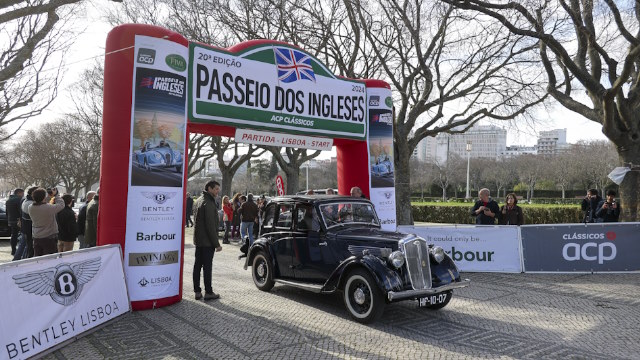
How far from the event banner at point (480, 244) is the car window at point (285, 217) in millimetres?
3239

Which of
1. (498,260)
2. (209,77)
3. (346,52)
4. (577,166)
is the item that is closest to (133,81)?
(209,77)

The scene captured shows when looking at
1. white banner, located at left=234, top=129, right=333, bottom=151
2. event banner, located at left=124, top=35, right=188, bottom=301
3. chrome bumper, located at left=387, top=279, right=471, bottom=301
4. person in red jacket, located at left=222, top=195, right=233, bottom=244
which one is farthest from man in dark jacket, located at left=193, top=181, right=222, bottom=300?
person in red jacket, located at left=222, top=195, right=233, bottom=244

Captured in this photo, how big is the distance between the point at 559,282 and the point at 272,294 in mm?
5983

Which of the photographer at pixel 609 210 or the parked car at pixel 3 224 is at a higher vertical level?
the photographer at pixel 609 210

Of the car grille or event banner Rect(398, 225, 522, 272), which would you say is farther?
event banner Rect(398, 225, 522, 272)

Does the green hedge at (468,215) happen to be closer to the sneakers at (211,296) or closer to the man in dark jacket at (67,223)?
the sneakers at (211,296)

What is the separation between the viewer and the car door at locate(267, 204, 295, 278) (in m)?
7.97

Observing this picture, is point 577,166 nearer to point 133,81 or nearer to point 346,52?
point 346,52

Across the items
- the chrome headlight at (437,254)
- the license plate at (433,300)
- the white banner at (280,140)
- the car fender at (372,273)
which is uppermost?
the white banner at (280,140)

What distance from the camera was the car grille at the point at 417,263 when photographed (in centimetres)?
644

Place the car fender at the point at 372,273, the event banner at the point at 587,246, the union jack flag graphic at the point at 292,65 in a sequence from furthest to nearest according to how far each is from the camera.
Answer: the event banner at the point at 587,246 → the union jack flag graphic at the point at 292,65 → the car fender at the point at 372,273

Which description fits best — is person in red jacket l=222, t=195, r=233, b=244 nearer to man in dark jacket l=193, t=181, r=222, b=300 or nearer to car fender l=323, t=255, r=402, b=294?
man in dark jacket l=193, t=181, r=222, b=300

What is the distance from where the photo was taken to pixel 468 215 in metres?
26.2

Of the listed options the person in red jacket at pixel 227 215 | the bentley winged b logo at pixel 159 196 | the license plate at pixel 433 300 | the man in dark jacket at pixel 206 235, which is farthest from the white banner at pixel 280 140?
the person in red jacket at pixel 227 215
